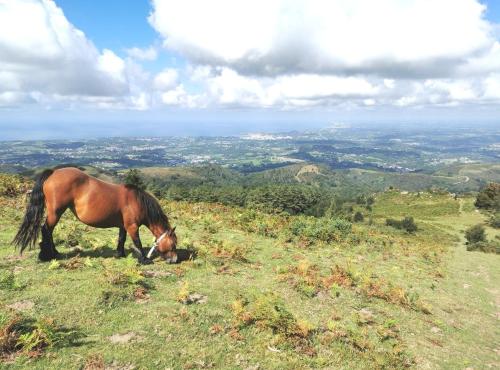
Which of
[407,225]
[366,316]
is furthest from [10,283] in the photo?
[407,225]

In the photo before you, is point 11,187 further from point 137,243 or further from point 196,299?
point 196,299

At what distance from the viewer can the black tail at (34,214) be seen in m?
10.1

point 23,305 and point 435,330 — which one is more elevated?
point 23,305

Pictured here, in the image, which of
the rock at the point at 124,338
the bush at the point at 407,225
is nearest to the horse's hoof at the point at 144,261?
the rock at the point at 124,338

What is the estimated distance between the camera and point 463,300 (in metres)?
14.3

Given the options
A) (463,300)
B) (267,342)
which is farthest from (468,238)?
(267,342)

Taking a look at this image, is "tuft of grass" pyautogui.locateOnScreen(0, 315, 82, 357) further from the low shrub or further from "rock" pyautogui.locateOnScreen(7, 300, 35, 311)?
the low shrub

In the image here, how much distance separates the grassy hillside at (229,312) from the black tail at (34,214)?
0.86 meters

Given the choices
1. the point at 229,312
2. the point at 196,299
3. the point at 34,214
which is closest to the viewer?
the point at 229,312

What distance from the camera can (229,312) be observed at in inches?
344

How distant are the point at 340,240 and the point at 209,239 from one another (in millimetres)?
8462

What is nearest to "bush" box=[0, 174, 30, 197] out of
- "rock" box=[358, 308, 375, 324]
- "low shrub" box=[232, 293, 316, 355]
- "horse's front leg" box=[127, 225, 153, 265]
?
"horse's front leg" box=[127, 225, 153, 265]

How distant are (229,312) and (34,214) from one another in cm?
627

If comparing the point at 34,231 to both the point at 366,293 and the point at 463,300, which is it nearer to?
the point at 366,293
